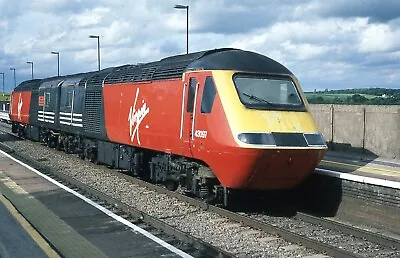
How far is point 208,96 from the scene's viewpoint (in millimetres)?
11789

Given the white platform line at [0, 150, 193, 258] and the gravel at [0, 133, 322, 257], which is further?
the gravel at [0, 133, 322, 257]

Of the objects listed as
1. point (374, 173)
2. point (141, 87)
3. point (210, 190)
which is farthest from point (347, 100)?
point (210, 190)

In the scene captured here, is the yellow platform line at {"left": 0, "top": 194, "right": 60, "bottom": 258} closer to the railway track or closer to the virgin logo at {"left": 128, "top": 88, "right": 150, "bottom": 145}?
the railway track

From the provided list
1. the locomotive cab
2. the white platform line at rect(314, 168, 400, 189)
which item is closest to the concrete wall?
the white platform line at rect(314, 168, 400, 189)

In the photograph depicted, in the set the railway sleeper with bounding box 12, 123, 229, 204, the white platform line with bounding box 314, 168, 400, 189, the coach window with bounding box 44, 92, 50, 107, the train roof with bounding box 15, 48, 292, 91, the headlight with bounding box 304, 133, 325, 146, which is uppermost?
the train roof with bounding box 15, 48, 292, 91

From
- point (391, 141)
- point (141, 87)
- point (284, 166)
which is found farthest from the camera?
point (391, 141)

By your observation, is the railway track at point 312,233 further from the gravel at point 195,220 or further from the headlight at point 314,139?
the headlight at point 314,139

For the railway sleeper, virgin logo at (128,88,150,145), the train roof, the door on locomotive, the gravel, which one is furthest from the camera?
virgin logo at (128,88,150,145)

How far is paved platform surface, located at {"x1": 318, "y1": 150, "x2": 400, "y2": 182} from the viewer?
14065 mm

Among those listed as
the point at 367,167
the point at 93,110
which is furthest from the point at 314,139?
the point at 93,110

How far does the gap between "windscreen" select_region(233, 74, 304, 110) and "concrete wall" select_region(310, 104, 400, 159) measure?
911 centimetres

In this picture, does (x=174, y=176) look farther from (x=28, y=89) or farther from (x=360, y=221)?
(x=28, y=89)

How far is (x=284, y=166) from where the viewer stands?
1115cm

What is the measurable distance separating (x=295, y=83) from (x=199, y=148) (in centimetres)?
254
